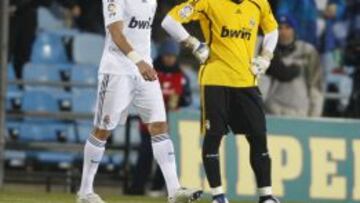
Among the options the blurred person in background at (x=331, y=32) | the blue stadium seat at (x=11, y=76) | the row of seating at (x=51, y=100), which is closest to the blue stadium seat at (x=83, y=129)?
the row of seating at (x=51, y=100)

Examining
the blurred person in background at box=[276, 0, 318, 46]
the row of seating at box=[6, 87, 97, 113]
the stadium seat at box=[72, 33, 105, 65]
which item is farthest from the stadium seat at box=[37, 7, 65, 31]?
the blurred person in background at box=[276, 0, 318, 46]

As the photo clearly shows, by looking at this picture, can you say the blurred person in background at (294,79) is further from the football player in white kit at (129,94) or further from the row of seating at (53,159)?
the football player in white kit at (129,94)

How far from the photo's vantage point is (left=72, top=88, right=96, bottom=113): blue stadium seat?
55.2 feet

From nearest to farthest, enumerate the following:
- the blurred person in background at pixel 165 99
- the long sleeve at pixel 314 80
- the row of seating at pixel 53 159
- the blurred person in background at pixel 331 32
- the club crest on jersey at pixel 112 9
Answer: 1. the club crest on jersey at pixel 112 9
2. the blurred person in background at pixel 165 99
3. the long sleeve at pixel 314 80
4. the row of seating at pixel 53 159
5. the blurred person in background at pixel 331 32

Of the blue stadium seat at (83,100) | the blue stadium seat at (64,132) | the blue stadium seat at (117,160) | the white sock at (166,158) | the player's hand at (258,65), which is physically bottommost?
the blue stadium seat at (117,160)

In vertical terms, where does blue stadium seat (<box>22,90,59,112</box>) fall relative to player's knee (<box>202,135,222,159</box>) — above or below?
below

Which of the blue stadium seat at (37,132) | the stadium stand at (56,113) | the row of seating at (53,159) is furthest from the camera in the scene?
the blue stadium seat at (37,132)

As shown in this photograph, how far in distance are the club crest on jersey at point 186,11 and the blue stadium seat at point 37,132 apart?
581 cm

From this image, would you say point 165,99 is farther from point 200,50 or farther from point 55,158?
point 200,50

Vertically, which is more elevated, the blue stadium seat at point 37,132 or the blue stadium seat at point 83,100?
the blue stadium seat at point 83,100

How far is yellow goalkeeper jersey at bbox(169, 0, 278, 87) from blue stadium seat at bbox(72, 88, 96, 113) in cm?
594

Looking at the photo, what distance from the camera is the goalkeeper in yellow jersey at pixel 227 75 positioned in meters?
10.9

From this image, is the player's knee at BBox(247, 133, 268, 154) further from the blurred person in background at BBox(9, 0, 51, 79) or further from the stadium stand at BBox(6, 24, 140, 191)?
the blurred person in background at BBox(9, 0, 51, 79)

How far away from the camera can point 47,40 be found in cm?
1719
